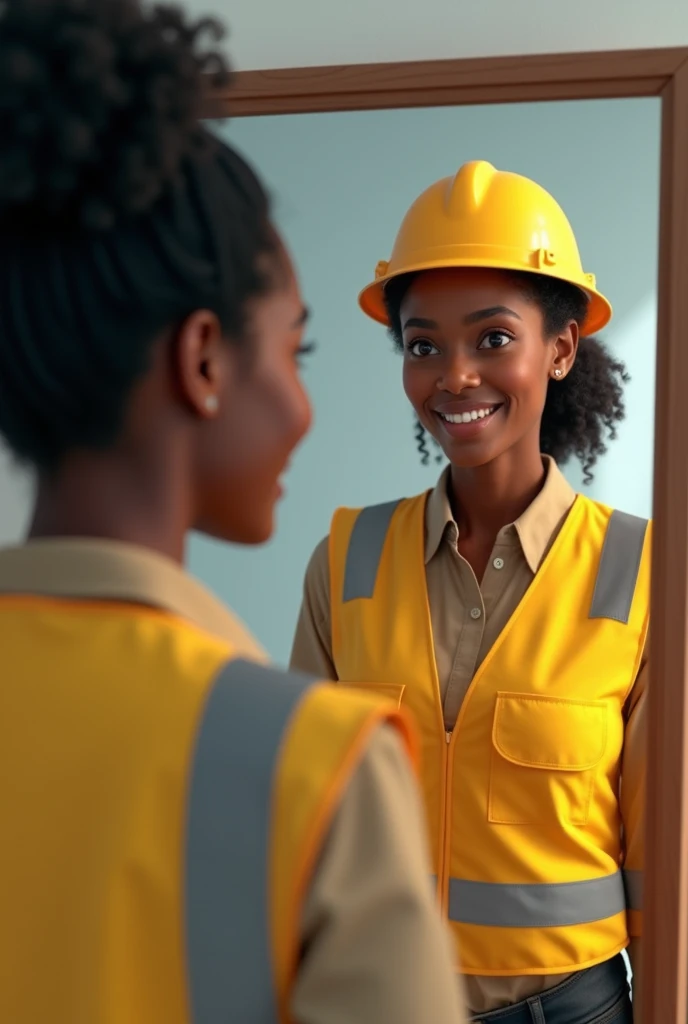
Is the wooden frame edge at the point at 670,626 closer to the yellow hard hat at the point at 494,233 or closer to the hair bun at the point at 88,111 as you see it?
the yellow hard hat at the point at 494,233

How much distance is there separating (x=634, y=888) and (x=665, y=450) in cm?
39

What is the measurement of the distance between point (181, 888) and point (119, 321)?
0.21 metres

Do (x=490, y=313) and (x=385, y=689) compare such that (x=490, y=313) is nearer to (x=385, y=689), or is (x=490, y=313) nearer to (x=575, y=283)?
(x=575, y=283)

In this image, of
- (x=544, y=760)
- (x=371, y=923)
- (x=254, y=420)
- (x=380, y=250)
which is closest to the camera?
(x=371, y=923)

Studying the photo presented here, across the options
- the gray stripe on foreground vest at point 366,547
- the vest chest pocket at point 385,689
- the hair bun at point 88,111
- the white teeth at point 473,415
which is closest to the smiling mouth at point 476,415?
the white teeth at point 473,415

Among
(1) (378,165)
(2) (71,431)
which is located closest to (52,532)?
(2) (71,431)

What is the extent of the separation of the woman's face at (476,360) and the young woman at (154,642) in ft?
1.73

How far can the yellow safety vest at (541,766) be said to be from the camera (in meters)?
0.97

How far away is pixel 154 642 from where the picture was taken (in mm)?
416

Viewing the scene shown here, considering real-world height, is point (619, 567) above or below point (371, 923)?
above

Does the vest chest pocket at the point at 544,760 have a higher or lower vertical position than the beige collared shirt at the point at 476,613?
lower

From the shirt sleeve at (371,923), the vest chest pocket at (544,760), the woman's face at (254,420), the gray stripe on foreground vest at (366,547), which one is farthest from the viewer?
the gray stripe on foreground vest at (366,547)

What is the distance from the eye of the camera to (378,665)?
3.37 feet

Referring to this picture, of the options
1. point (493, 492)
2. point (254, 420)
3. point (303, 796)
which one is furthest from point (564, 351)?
point (303, 796)
